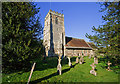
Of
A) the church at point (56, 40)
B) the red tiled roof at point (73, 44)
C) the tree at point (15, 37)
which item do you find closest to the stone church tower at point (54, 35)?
the church at point (56, 40)

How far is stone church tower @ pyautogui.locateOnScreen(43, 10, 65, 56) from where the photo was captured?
20875 millimetres

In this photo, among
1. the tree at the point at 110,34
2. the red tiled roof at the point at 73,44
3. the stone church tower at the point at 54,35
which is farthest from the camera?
the red tiled roof at the point at 73,44

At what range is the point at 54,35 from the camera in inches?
873

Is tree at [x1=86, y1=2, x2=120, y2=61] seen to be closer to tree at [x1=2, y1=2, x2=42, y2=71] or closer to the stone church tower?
tree at [x1=2, y1=2, x2=42, y2=71]

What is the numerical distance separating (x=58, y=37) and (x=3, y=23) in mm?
17690

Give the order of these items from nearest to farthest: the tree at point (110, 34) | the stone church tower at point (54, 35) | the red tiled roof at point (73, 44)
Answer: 1. the tree at point (110, 34)
2. the stone church tower at point (54, 35)
3. the red tiled roof at point (73, 44)

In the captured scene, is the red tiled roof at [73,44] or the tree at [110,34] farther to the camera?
the red tiled roof at [73,44]

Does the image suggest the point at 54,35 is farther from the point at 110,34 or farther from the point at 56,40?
the point at 110,34

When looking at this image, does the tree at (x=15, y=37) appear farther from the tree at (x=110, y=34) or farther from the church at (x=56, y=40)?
the church at (x=56, y=40)

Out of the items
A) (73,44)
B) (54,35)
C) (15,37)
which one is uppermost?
(54,35)

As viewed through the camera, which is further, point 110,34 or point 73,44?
point 73,44

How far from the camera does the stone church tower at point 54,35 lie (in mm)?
20875

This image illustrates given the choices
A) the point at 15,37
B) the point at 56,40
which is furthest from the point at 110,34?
the point at 56,40

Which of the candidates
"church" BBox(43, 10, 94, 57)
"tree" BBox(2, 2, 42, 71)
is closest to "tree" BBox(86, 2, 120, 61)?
"tree" BBox(2, 2, 42, 71)
